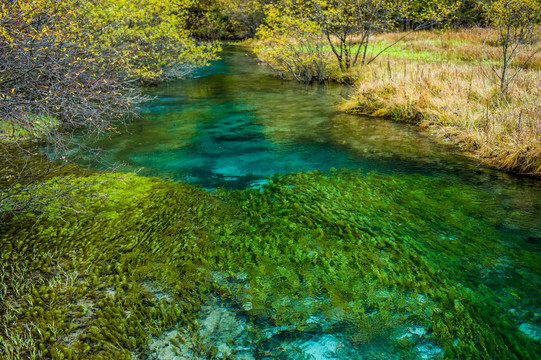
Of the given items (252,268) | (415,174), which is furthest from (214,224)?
(415,174)

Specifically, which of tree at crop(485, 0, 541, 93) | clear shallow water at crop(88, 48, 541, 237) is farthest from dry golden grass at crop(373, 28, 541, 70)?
clear shallow water at crop(88, 48, 541, 237)

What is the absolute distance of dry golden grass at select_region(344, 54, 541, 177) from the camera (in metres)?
7.28

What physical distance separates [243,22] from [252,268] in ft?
168

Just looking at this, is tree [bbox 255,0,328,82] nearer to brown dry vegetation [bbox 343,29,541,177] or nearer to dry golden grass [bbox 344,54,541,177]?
brown dry vegetation [bbox 343,29,541,177]

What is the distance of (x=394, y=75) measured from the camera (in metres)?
14.0

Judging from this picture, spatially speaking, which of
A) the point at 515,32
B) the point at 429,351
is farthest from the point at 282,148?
the point at 515,32

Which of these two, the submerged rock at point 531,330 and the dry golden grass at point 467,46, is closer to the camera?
the submerged rock at point 531,330

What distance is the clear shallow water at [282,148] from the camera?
6871 millimetres

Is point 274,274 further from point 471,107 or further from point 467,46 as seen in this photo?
point 467,46

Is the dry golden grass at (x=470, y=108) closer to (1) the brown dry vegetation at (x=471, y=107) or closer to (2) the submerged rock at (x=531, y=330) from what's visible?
(1) the brown dry vegetation at (x=471, y=107)

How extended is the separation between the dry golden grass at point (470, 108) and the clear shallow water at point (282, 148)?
48 centimetres

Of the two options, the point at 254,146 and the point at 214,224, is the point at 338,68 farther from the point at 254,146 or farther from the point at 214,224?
the point at 214,224

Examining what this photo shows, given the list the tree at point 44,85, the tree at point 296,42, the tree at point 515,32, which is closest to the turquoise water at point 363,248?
the tree at point 44,85

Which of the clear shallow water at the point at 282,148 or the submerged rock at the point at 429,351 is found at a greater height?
the clear shallow water at the point at 282,148
